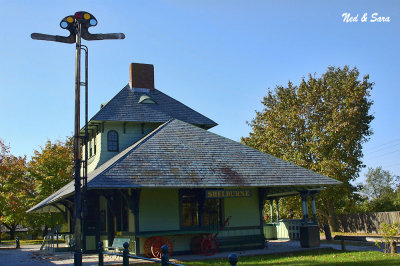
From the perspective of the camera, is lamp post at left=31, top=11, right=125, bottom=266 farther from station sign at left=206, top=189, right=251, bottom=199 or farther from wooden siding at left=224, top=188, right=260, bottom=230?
wooden siding at left=224, top=188, right=260, bottom=230

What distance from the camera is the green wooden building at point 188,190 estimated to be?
56.0 ft

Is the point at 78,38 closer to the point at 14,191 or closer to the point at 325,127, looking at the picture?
the point at 325,127

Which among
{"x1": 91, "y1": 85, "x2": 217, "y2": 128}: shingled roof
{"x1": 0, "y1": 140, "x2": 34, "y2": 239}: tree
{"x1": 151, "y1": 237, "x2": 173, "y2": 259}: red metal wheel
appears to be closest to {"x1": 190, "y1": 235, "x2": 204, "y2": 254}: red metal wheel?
{"x1": 151, "y1": 237, "x2": 173, "y2": 259}: red metal wheel

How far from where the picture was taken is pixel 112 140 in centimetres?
2512

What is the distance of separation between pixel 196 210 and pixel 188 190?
3.26ft

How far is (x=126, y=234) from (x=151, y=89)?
13.4 meters

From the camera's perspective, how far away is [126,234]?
1797cm

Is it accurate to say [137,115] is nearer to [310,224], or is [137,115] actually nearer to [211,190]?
[211,190]

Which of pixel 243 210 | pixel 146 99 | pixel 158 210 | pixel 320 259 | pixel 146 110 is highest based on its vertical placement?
pixel 146 99

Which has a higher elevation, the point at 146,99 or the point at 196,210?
the point at 146,99

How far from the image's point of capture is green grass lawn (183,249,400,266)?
13734 mm

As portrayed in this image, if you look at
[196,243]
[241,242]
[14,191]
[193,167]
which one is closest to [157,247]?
[196,243]

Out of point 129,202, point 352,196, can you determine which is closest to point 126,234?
point 129,202

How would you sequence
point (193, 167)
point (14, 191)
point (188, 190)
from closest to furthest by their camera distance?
point (193, 167), point (188, 190), point (14, 191)
